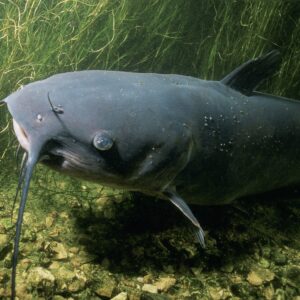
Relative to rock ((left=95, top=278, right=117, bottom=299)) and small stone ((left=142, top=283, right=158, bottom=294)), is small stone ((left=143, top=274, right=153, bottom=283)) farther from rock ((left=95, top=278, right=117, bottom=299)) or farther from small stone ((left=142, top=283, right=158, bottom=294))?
rock ((left=95, top=278, right=117, bottom=299))

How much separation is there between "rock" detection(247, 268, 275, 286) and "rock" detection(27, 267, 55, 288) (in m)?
1.20

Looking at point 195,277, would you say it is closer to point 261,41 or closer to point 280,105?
point 280,105

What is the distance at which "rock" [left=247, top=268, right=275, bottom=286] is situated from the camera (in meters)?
2.23

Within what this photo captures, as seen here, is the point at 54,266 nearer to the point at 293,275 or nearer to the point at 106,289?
the point at 106,289

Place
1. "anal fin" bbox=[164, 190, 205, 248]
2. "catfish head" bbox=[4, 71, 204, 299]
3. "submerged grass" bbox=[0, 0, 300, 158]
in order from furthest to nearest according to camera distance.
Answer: "submerged grass" bbox=[0, 0, 300, 158] → "anal fin" bbox=[164, 190, 205, 248] → "catfish head" bbox=[4, 71, 204, 299]

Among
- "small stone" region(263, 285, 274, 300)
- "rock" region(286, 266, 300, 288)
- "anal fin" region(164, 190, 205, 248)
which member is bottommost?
"rock" region(286, 266, 300, 288)

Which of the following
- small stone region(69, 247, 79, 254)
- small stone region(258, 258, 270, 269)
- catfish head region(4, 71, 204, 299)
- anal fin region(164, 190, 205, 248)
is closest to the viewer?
catfish head region(4, 71, 204, 299)

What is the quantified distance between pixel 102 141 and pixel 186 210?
0.64m

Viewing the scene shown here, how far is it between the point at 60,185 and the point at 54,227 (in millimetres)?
588

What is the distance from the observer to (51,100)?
1.66 meters

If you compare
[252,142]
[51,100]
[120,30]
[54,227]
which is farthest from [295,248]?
[120,30]

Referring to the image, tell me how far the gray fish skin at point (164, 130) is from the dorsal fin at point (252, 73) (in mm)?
63

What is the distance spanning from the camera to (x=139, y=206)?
2631mm

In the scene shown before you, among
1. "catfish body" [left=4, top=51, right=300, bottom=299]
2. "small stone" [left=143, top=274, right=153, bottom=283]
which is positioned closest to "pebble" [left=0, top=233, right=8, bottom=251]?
"catfish body" [left=4, top=51, right=300, bottom=299]
